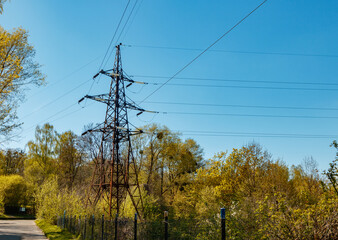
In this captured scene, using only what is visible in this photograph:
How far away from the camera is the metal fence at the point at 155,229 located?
306 inches

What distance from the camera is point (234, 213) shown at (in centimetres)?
772

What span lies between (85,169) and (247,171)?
1162 inches

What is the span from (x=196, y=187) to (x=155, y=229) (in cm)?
2078

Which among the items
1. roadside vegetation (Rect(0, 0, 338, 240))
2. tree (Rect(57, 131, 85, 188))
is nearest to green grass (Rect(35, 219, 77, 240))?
roadside vegetation (Rect(0, 0, 338, 240))

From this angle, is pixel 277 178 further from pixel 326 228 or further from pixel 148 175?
pixel 148 175

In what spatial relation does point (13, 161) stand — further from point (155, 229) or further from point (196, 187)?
point (155, 229)

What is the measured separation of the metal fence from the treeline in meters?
0.12

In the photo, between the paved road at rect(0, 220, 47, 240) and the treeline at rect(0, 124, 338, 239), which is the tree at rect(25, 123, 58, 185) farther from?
the paved road at rect(0, 220, 47, 240)

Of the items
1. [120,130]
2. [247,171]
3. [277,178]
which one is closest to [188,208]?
Result: [247,171]

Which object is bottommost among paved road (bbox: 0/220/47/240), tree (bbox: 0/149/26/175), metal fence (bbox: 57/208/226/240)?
paved road (bbox: 0/220/47/240)

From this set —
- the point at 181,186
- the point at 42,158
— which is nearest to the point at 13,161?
the point at 42,158

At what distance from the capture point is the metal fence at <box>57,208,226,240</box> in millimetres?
7762

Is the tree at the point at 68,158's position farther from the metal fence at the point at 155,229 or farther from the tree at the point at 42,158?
the metal fence at the point at 155,229

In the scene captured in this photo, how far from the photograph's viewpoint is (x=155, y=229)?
1071 centimetres
